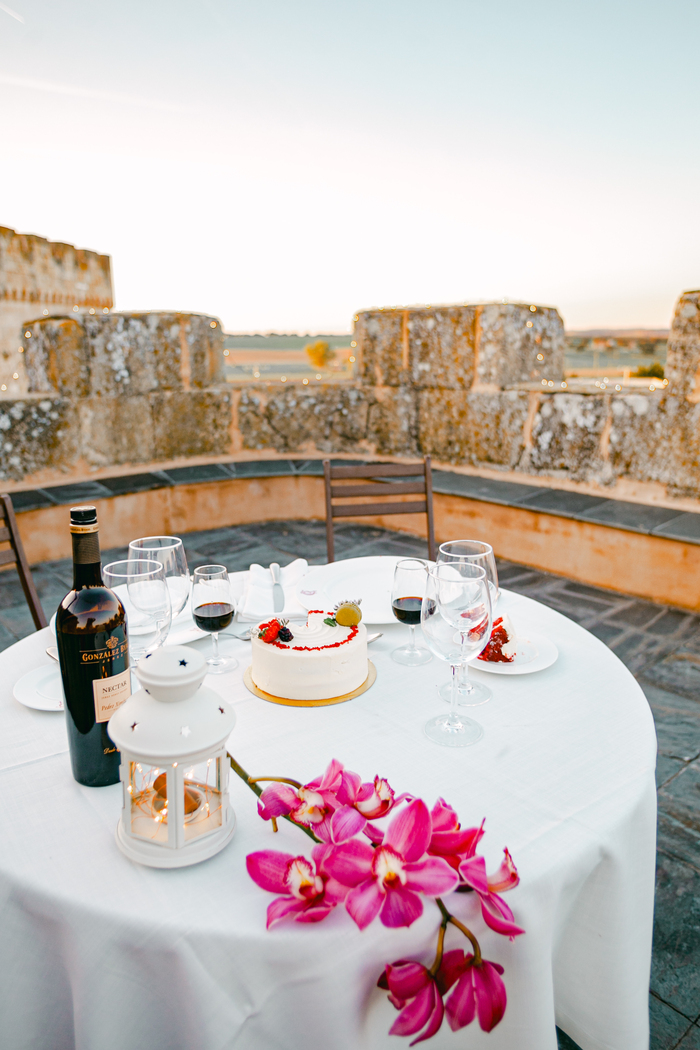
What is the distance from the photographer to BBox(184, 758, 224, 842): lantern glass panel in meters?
0.66

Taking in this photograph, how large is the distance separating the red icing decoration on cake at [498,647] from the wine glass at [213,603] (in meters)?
0.46

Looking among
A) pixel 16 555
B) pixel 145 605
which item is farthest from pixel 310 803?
pixel 16 555

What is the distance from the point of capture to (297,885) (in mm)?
571

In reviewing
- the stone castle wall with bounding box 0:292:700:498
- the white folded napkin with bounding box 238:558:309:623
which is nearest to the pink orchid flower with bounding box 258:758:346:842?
the white folded napkin with bounding box 238:558:309:623

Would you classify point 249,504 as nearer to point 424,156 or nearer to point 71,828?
point 424,156

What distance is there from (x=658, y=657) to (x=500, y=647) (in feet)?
5.66

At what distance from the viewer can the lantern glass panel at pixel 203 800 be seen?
0.66m

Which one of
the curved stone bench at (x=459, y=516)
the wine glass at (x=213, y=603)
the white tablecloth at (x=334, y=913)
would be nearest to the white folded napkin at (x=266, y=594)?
the wine glass at (x=213, y=603)

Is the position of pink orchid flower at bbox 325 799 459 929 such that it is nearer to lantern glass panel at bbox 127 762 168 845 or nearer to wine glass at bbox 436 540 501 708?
lantern glass panel at bbox 127 762 168 845

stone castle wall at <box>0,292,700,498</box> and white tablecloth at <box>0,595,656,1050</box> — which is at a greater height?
stone castle wall at <box>0,292,700,498</box>

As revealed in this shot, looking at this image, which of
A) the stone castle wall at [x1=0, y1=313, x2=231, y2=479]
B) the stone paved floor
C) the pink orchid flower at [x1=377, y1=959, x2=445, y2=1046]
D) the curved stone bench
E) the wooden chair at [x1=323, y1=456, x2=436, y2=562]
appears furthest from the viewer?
the stone castle wall at [x1=0, y1=313, x2=231, y2=479]

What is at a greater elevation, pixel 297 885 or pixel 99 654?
pixel 99 654

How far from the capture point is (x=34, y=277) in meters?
10.7

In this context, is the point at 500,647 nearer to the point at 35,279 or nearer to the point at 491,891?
the point at 491,891
